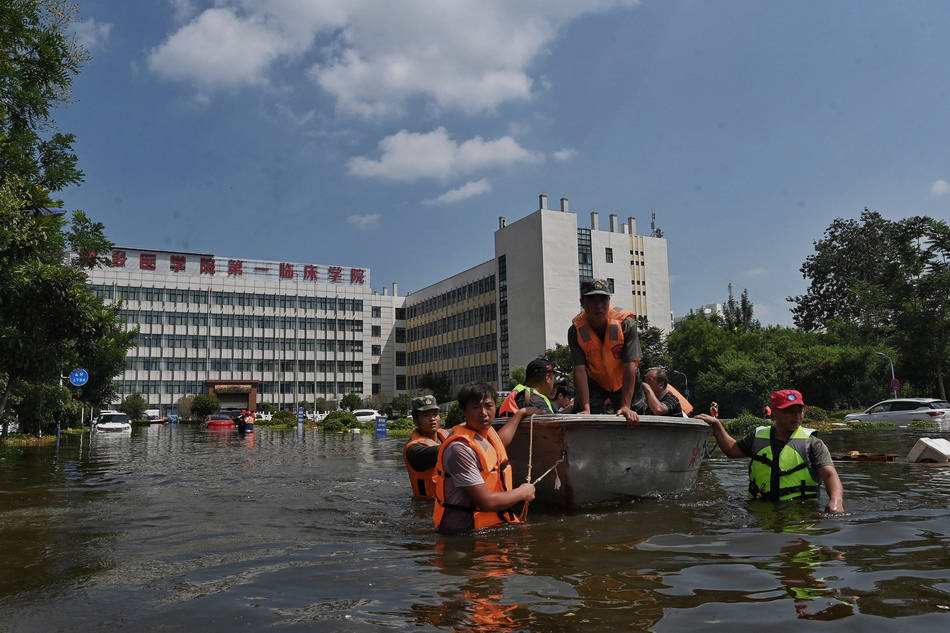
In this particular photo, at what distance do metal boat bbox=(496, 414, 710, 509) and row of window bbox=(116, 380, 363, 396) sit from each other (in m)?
77.7

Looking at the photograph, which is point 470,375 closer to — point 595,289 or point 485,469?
point 595,289

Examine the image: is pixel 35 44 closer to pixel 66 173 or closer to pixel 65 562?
pixel 66 173

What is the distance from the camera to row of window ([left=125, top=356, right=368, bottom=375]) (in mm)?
82312

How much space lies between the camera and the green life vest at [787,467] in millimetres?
6379

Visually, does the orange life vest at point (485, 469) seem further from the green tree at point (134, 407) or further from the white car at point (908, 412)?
the green tree at point (134, 407)

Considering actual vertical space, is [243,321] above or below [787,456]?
above

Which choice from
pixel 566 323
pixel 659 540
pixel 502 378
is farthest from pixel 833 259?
pixel 659 540

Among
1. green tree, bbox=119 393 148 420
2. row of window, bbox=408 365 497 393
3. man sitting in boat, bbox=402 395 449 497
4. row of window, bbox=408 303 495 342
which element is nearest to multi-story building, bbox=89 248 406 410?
row of window, bbox=408 303 495 342

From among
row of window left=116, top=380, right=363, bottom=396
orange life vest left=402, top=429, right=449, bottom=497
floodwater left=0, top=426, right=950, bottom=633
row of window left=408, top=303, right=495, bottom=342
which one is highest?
row of window left=408, top=303, right=495, bottom=342

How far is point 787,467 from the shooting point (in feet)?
21.2

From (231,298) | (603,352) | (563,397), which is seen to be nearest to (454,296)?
(231,298)

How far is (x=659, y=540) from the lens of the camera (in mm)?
5441

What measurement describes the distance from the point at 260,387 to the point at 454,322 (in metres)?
25.9

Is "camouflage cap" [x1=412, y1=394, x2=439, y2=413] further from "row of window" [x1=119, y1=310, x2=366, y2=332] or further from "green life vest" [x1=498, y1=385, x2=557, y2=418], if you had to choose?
"row of window" [x1=119, y1=310, x2=366, y2=332]
